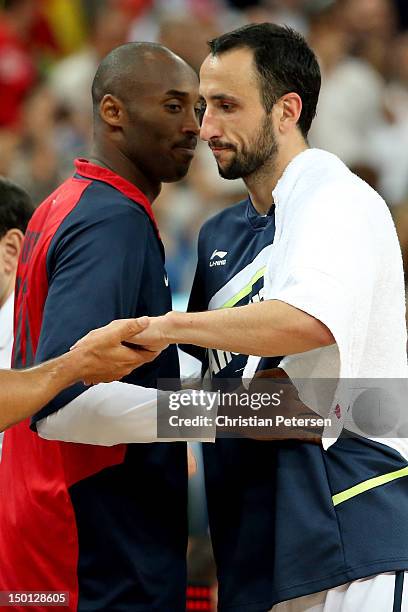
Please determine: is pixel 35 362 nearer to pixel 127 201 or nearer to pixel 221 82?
pixel 127 201

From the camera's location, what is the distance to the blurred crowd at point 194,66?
729 cm

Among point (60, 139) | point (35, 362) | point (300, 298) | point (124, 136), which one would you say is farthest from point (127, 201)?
point (60, 139)

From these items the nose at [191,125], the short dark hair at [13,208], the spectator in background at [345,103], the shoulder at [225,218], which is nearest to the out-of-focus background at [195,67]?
the spectator in background at [345,103]

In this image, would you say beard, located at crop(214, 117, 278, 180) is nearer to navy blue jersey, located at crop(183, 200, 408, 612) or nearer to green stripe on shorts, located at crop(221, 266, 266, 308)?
navy blue jersey, located at crop(183, 200, 408, 612)

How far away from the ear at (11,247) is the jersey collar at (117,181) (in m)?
0.65

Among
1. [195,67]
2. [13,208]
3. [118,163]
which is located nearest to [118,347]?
[118,163]

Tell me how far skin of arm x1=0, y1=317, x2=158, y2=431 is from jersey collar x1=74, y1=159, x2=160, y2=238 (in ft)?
1.63

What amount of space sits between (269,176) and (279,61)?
1.03 feet

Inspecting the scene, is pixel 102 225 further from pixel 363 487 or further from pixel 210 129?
pixel 363 487

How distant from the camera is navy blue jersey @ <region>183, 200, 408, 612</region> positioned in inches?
108

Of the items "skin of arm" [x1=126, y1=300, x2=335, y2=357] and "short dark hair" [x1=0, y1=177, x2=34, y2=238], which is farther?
"short dark hair" [x1=0, y1=177, x2=34, y2=238]

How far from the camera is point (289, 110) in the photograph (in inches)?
119

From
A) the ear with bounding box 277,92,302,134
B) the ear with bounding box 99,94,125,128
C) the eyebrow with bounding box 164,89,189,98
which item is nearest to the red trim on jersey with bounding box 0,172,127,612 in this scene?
the ear with bounding box 99,94,125,128

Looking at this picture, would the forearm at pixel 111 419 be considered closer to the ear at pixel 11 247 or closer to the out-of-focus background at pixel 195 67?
the ear at pixel 11 247
